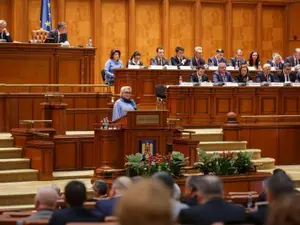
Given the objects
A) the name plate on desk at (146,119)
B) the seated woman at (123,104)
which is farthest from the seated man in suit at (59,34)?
the name plate on desk at (146,119)

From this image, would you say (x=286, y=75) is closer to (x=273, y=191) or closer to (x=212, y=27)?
(x=212, y=27)

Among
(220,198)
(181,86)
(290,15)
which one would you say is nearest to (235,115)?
(181,86)

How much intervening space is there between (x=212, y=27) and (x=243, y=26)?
101cm

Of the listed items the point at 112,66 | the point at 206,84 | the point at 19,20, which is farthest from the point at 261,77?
the point at 19,20

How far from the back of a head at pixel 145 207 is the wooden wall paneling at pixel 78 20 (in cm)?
1781

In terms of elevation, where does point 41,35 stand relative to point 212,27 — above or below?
below

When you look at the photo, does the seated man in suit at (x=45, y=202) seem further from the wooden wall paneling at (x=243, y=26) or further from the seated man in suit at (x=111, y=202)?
the wooden wall paneling at (x=243, y=26)

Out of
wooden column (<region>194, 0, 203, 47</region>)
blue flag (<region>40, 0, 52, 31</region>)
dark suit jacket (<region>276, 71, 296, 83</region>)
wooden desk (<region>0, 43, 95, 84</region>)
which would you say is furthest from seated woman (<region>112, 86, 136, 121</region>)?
wooden column (<region>194, 0, 203, 47</region>)

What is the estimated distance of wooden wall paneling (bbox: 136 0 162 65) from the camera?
68.5 ft

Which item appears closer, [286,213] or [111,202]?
[286,213]

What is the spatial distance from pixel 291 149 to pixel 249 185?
4135mm

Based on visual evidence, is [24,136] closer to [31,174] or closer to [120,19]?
[31,174]

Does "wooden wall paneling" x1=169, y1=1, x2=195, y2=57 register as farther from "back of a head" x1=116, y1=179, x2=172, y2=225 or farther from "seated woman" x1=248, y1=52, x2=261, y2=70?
"back of a head" x1=116, y1=179, x2=172, y2=225

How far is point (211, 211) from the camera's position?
4.76 metres
